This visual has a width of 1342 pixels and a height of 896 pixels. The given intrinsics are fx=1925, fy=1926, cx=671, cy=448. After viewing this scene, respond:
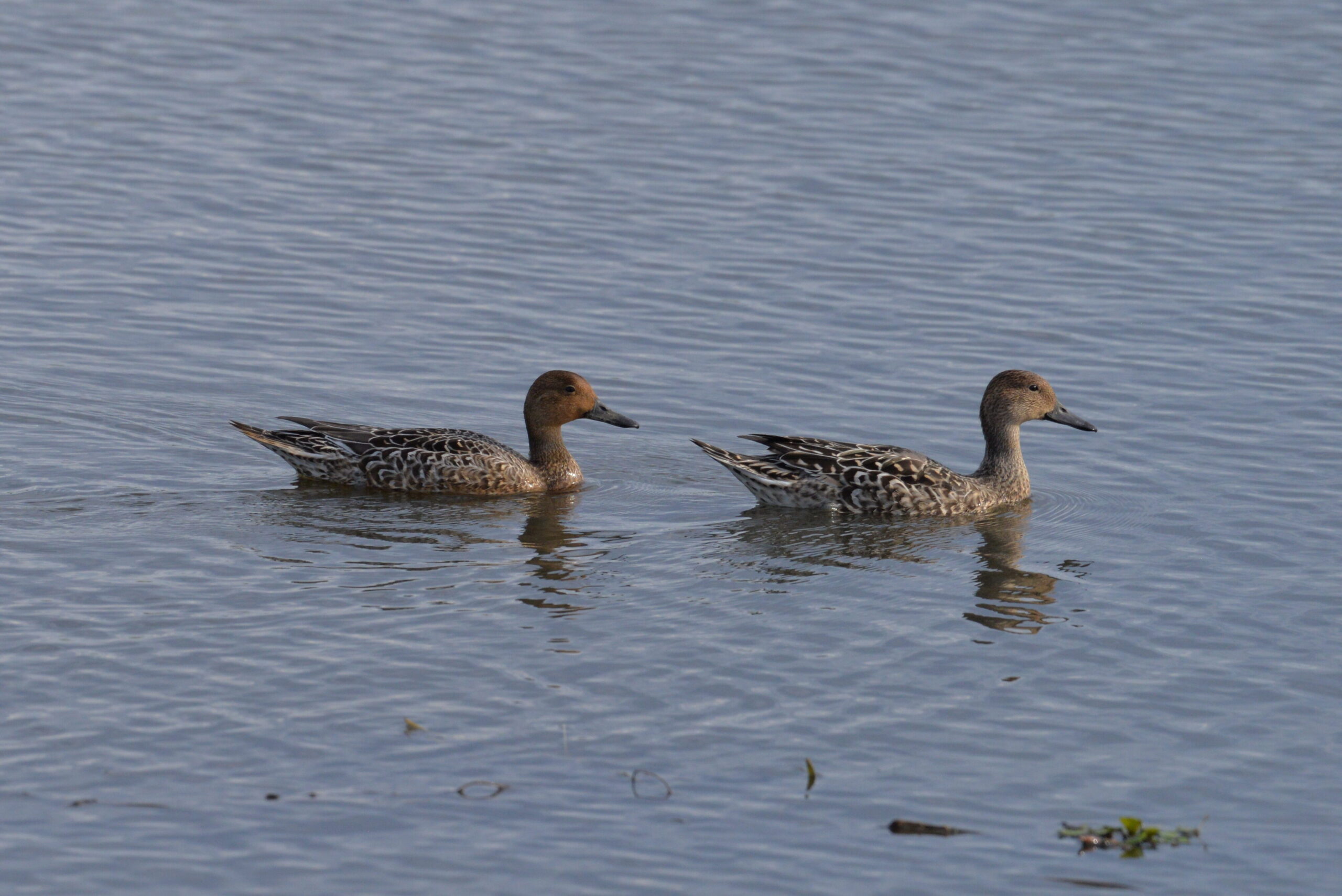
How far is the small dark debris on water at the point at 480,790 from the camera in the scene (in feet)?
25.6

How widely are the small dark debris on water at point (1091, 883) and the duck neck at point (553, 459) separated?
6.44m

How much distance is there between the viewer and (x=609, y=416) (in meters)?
13.6

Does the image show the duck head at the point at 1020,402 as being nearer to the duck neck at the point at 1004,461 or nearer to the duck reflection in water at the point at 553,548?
the duck neck at the point at 1004,461

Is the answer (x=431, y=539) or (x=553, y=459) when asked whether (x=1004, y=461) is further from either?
(x=431, y=539)

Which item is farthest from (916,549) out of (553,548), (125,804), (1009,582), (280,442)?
(125,804)

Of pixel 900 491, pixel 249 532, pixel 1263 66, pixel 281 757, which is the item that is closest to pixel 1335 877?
pixel 281 757

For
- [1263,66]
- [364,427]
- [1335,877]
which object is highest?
[1263,66]

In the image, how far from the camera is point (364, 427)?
13.1 m

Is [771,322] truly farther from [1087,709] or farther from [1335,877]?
[1335,877]

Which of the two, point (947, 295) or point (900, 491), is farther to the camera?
point (947, 295)

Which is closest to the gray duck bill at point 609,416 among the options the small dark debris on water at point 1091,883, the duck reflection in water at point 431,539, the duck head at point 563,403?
the duck head at point 563,403

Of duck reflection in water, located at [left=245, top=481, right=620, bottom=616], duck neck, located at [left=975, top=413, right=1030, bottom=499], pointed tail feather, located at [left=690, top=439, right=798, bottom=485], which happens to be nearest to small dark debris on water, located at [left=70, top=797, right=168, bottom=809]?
duck reflection in water, located at [left=245, top=481, right=620, bottom=616]

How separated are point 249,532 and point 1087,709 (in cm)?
514

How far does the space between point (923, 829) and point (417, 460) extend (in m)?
5.91
